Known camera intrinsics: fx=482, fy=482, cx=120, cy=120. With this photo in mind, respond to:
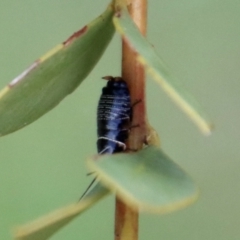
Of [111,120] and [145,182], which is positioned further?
[111,120]

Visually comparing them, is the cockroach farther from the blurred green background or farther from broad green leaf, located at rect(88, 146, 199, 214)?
the blurred green background

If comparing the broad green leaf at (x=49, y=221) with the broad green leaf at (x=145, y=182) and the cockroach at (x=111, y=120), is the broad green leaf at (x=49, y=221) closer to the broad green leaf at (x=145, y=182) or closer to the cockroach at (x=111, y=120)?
the broad green leaf at (x=145, y=182)

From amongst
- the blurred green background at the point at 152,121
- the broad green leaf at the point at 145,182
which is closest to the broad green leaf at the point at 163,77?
the broad green leaf at the point at 145,182

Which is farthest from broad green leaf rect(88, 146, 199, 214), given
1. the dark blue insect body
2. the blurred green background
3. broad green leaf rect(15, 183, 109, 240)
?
the blurred green background

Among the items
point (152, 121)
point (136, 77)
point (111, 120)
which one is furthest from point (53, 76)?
point (152, 121)

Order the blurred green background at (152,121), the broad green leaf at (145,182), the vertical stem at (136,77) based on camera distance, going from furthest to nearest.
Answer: the blurred green background at (152,121), the vertical stem at (136,77), the broad green leaf at (145,182)

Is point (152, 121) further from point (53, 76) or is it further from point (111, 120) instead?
point (53, 76)

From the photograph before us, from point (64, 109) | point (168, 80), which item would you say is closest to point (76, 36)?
point (168, 80)
